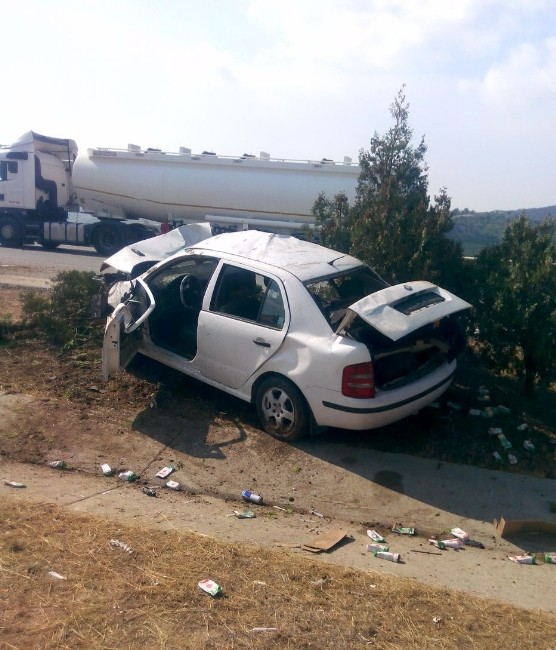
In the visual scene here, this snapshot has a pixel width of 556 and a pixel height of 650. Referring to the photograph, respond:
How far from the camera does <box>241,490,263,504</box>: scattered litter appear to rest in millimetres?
5270

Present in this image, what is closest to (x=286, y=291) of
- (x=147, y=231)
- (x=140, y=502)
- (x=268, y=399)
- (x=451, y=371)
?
(x=268, y=399)

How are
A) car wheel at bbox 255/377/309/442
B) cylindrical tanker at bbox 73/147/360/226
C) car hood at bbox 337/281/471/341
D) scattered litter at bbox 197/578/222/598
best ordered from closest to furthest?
scattered litter at bbox 197/578/222/598 < car hood at bbox 337/281/471/341 < car wheel at bbox 255/377/309/442 < cylindrical tanker at bbox 73/147/360/226

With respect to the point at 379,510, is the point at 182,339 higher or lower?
higher

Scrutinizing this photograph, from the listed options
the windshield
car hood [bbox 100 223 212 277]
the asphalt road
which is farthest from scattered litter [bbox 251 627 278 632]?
the asphalt road

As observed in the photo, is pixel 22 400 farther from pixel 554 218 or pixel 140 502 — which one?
pixel 554 218

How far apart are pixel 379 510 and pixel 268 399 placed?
1536mm

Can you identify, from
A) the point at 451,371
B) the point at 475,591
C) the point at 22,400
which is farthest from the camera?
the point at 22,400

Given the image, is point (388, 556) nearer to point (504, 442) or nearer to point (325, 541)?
point (325, 541)

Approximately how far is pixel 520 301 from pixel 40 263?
14.8 meters

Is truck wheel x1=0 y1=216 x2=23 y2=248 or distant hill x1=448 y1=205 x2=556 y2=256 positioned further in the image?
truck wheel x1=0 y1=216 x2=23 y2=248

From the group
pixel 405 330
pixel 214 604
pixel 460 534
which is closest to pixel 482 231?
pixel 405 330

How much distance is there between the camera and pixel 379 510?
521 centimetres

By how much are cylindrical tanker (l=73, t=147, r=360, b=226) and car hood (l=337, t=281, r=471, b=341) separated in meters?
13.1

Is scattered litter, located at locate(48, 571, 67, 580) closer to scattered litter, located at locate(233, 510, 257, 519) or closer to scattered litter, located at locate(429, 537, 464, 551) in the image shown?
scattered litter, located at locate(233, 510, 257, 519)
